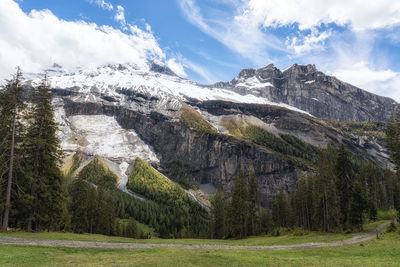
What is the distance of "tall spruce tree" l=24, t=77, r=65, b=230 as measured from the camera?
99.0 feet

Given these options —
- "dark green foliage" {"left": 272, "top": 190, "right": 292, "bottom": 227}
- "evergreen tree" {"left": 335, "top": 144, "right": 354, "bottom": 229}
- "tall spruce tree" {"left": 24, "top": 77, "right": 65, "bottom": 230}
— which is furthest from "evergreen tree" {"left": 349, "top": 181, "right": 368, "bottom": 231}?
"tall spruce tree" {"left": 24, "top": 77, "right": 65, "bottom": 230}

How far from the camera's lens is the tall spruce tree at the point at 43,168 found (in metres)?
30.2

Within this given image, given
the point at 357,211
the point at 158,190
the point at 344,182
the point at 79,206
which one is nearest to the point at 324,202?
the point at 344,182

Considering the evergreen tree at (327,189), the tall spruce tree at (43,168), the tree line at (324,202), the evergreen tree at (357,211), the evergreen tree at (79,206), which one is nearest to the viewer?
the tall spruce tree at (43,168)

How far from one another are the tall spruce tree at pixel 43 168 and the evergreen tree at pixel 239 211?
37.2 m

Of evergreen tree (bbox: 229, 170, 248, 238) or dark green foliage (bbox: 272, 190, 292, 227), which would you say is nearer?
evergreen tree (bbox: 229, 170, 248, 238)

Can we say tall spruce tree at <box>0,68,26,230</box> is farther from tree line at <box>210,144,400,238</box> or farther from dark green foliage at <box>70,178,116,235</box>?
tree line at <box>210,144,400,238</box>

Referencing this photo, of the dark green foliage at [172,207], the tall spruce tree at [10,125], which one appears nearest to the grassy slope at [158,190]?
the dark green foliage at [172,207]

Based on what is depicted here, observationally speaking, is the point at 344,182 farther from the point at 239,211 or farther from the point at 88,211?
the point at 88,211

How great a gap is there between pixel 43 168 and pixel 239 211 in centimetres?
4086

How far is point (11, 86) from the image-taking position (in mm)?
30000

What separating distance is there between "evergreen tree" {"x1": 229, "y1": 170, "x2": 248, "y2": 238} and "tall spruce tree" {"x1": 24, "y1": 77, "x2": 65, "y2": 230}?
37215 millimetres

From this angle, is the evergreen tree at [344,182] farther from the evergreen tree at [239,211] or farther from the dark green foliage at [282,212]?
the dark green foliage at [282,212]

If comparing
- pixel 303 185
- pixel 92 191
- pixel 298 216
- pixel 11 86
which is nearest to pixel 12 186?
pixel 11 86
